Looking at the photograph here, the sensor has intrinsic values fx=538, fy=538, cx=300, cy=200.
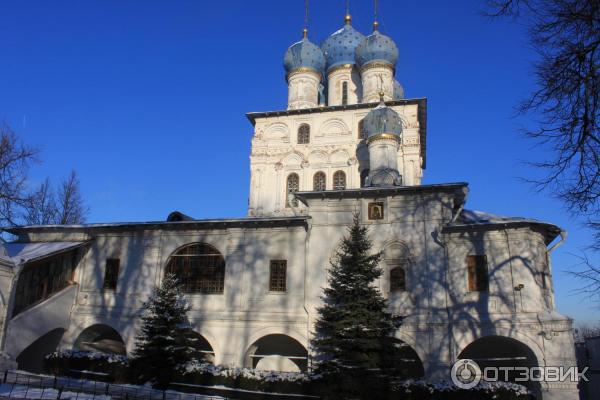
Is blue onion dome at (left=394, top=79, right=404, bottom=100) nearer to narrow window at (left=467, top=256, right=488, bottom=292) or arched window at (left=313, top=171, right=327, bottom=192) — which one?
arched window at (left=313, top=171, right=327, bottom=192)

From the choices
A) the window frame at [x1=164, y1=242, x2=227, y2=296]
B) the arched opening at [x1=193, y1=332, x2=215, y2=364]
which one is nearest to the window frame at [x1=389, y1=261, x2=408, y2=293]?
the window frame at [x1=164, y1=242, x2=227, y2=296]

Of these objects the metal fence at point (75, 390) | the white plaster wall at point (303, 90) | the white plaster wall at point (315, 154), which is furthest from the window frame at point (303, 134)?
the metal fence at point (75, 390)

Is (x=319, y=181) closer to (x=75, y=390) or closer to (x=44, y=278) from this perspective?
(x=44, y=278)

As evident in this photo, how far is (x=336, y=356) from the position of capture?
49.9 feet

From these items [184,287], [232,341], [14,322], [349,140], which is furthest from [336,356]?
[349,140]

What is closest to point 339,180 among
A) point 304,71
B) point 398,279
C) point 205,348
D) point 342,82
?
point 342,82

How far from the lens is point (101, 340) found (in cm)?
2100

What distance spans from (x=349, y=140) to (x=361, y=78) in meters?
4.17

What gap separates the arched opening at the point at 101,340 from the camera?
20.2 metres

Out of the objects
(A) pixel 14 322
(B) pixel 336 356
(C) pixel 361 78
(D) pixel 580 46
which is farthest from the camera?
(C) pixel 361 78

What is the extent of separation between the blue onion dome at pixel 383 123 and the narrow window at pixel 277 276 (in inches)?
279

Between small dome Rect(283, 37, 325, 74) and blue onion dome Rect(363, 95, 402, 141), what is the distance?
706 centimetres

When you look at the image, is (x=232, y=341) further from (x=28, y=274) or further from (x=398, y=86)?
(x=398, y=86)

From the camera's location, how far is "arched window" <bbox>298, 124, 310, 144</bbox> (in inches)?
1045
